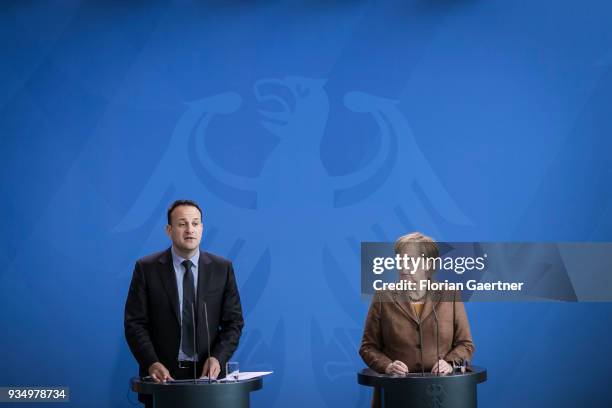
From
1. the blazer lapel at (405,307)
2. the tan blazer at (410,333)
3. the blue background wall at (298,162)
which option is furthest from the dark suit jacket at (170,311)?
the blue background wall at (298,162)

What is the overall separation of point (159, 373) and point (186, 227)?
0.70m

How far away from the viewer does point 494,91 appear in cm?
547

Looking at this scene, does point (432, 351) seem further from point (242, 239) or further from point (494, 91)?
point (494, 91)

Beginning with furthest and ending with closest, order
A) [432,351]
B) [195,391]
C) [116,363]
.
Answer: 1. [116,363]
2. [432,351]
3. [195,391]

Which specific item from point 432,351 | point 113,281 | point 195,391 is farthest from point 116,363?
point 432,351

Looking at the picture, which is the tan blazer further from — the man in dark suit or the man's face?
the man's face

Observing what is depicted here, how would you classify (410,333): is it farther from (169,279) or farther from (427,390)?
(169,279)

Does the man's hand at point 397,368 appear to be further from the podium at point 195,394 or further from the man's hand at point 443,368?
the podium at point 195,394

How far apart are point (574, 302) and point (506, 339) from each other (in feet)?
1.63

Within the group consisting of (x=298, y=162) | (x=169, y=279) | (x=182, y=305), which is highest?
(x=298, y=162)

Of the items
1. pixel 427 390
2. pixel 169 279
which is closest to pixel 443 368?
pixel 427 390

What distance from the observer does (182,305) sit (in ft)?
13.3

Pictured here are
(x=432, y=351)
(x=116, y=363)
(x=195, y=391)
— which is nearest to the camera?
(x=195, y=391)

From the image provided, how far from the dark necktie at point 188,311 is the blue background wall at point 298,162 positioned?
128 centimetres
